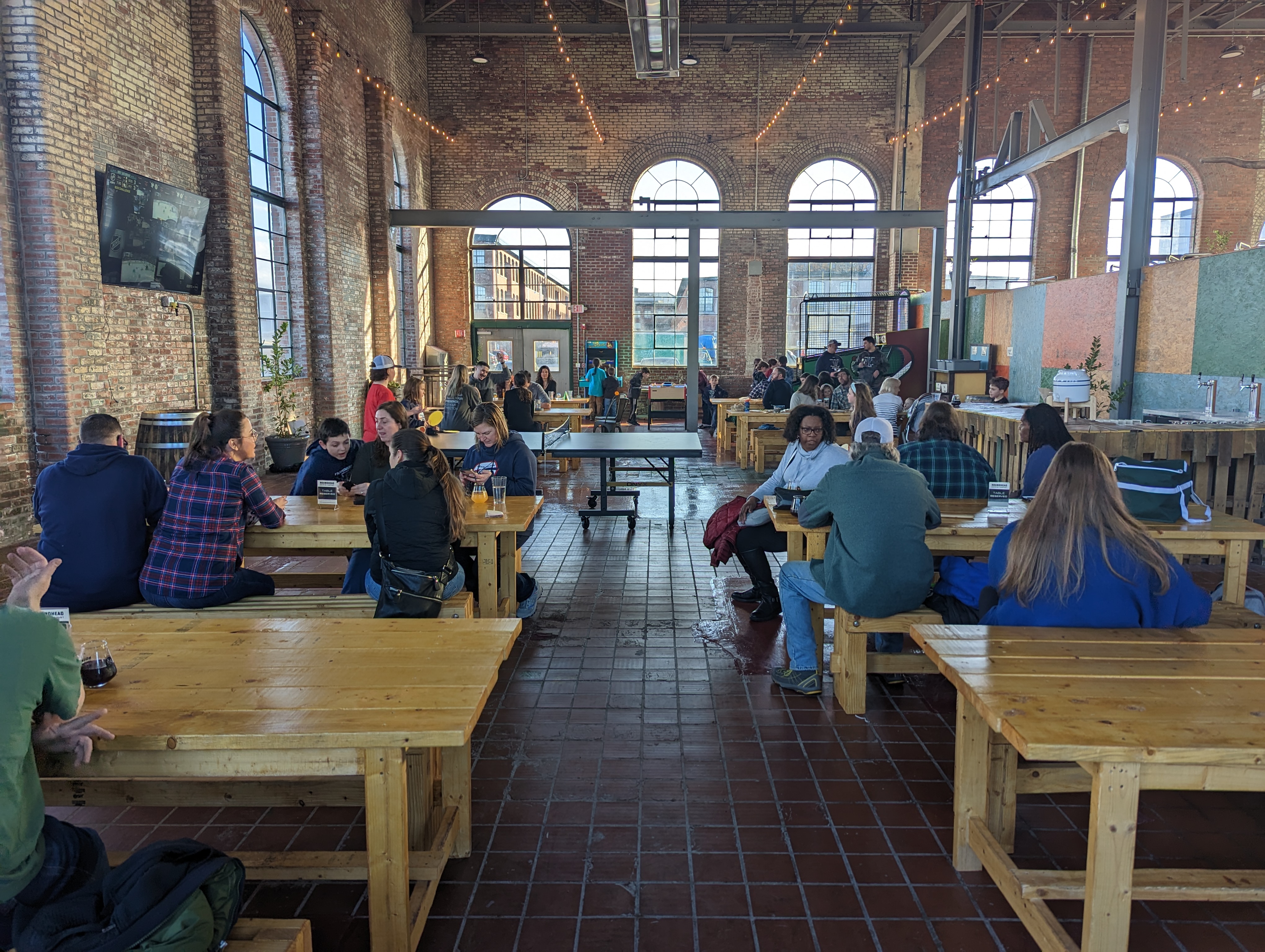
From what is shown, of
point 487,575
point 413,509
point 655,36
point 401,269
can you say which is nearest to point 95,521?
point 413,509

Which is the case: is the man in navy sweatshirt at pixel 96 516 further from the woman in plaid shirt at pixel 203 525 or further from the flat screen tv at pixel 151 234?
the flat screen tv at pixel 151 234

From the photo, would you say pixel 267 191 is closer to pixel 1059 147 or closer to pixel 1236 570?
pixel 1059 147

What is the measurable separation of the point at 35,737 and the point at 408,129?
49.5 feet

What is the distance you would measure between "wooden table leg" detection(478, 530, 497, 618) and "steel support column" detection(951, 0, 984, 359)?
10.3 meters

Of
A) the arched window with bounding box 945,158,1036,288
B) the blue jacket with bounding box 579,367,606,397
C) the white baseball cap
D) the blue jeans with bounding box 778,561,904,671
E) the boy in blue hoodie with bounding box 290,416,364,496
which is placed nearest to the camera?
the blue jeans with bounding box 778,561,904,671

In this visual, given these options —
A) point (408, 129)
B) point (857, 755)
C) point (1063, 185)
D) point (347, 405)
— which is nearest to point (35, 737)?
point (857, 755)

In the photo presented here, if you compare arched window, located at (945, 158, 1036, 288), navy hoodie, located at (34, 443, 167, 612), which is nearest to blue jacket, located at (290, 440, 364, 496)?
navy hoodie, located at (34, 443, 167, 612)

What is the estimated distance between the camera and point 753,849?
2562 mm

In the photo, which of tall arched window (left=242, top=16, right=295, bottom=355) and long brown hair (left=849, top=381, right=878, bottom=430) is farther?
tall arched window (left=242, top=16, right=295, bottom=355)

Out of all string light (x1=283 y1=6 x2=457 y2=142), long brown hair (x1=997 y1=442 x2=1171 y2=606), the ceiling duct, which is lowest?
long brown hair (x1=997 y1=442 x2=1171 y2=606)

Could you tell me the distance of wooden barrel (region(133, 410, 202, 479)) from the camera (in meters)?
6.84

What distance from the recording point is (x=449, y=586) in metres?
3.55

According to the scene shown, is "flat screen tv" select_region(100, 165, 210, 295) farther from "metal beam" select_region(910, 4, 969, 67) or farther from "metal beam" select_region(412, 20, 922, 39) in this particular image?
"metal beam" select_region(910, 4, 969, 67)

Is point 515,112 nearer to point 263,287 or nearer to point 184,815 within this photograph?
point 263,287
